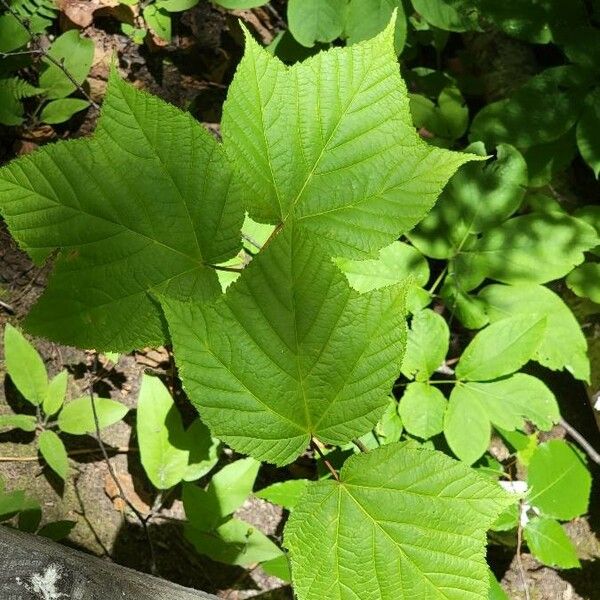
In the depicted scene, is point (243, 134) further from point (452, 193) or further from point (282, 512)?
point (282, 512)

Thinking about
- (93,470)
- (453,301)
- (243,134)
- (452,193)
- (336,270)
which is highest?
(243,134)

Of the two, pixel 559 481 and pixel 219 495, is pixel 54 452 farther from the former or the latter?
pixel 559 481

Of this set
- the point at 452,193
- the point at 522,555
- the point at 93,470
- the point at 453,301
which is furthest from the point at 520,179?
the point at 93,470

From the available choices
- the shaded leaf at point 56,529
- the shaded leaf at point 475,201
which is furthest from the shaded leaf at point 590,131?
the shaded leaf at point 56,529

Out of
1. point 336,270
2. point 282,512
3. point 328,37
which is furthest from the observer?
point 282,512

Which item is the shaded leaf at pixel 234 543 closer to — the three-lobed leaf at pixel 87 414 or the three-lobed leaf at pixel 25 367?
the three-lobed leaf at pixel 87 414
